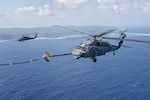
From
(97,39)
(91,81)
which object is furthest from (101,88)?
A: (97,39)

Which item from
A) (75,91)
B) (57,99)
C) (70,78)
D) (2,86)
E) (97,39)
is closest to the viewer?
(97,39)

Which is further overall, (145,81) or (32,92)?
(145,81)

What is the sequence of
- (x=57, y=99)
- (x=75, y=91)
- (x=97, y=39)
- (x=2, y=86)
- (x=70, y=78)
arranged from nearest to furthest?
(x=97, y=39) < (x=57, y=99) < (x=75, y=91) < (x=2, y=86) < (x=70, y=78)

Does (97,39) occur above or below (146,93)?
above

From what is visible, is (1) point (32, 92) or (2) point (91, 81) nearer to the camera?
(1) point (32, 92)

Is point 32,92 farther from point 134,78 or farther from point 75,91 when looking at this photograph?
point 134,78

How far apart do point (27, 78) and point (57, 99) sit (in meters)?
47.4

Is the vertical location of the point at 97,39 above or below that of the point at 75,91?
above

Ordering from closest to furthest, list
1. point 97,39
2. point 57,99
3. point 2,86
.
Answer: point 97,39 → point 57,99 → point 2,86

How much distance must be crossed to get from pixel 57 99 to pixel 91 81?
3889cm

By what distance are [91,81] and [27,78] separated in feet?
170

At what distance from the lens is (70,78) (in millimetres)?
187250

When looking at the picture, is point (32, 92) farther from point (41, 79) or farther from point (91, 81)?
point (91, 81)

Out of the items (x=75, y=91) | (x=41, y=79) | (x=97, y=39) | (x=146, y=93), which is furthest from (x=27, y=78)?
(x=97, y=39)
